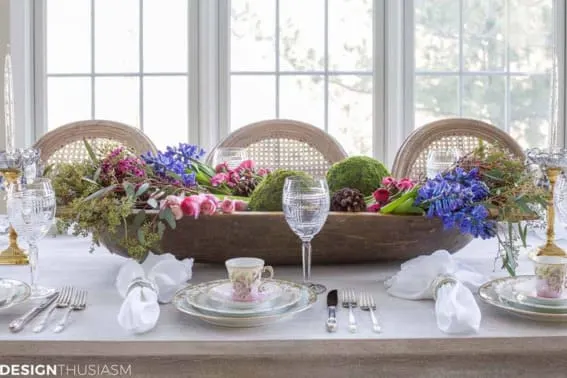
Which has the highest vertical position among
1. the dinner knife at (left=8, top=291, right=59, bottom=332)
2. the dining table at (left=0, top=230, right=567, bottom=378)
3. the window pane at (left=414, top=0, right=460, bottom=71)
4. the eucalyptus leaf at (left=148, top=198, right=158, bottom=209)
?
the window pane at (left=414, top=0, right=460, bottom=71)

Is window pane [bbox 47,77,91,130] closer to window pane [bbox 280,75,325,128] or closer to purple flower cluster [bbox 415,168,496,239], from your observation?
window pane [bbox 280,75,325,128]

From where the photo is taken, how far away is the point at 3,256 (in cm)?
157

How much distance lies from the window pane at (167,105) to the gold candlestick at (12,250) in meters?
1.66

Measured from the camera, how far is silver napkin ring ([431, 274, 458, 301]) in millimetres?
1176

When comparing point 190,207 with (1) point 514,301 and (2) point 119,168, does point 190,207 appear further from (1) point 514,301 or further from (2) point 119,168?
(1) point 514,301

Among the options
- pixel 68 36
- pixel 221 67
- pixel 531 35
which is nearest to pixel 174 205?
pixel 221 67

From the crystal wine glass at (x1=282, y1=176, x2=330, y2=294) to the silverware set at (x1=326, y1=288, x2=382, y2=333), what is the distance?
59mm

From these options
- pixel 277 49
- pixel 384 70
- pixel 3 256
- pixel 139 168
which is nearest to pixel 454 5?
pixel 384 70

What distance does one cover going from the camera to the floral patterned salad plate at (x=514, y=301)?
43.1 inches

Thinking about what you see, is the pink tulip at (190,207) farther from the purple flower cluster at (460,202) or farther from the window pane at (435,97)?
the window pane at (435,97)

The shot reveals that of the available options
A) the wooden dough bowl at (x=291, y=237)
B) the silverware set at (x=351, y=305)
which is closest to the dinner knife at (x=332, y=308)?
the silverware set at (x=351, y=305)

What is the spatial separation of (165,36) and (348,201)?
1.95 m

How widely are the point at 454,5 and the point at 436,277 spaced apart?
7.24 ft

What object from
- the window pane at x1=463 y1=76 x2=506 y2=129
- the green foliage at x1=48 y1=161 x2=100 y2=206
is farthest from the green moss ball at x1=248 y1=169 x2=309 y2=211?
the window pane at x1=463 y1=76 x2=506 y2=129
